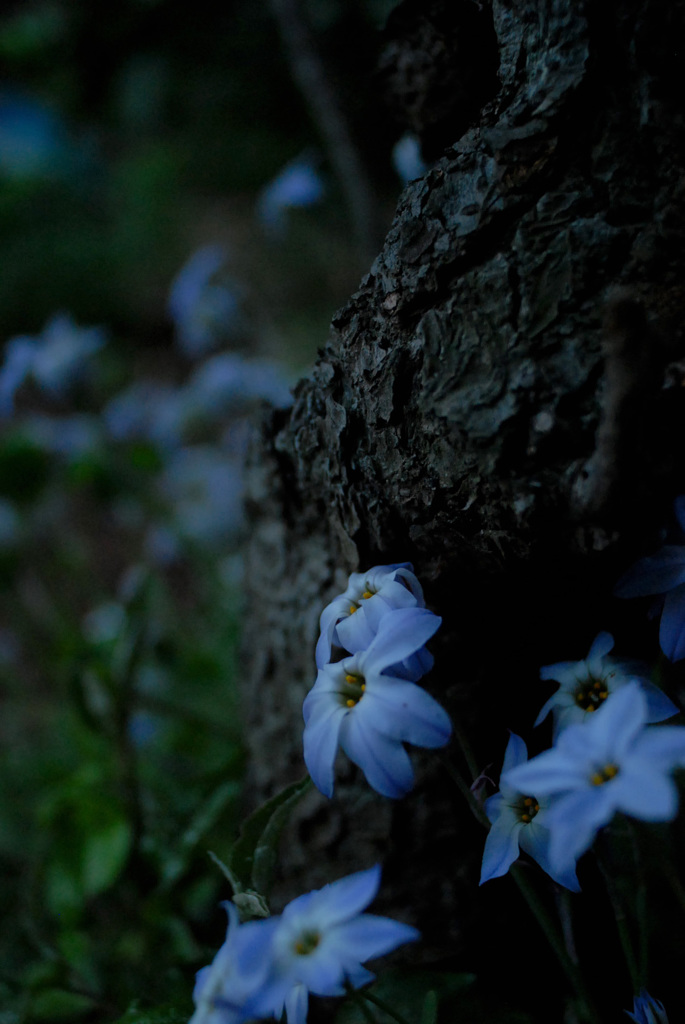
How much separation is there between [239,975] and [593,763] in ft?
1.01

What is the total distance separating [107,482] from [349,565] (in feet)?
4.65

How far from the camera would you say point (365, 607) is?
72 centimetres

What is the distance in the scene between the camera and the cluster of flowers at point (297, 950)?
0.58m

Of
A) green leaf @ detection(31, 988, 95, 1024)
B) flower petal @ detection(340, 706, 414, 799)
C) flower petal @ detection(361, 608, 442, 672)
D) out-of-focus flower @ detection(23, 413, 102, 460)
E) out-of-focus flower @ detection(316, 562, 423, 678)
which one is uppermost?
out-of-focus flower @ detection(23, 413, 102, 460)

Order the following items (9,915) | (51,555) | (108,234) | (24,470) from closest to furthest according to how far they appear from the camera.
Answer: (9,915) → (24,470) → (51,555) → (108,234)

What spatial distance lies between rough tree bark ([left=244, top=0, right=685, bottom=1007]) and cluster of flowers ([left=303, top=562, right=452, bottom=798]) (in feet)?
0.41

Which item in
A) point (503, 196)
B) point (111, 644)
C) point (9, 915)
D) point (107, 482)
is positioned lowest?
point (9, 915)

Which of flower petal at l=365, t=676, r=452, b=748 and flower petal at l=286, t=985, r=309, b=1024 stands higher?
flower petal at l=365, t=676, r=452, b=748

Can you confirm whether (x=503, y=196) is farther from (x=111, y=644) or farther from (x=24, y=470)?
(x=24, y=470)

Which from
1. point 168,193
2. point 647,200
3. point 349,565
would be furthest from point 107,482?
point 168,193

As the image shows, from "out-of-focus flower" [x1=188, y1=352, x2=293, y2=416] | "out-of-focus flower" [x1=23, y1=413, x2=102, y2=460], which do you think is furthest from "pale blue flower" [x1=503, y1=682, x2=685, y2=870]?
"out-of-focus flower" [x1=23, y1=413, x2=102, y2=460]

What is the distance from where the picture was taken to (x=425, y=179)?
2.59ft

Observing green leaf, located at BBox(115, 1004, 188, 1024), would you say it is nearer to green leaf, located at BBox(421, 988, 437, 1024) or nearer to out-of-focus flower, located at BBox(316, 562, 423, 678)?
green leaf, located at BBox(421, 988, 437, 1024)

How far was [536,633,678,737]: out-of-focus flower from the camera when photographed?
0.73 m
